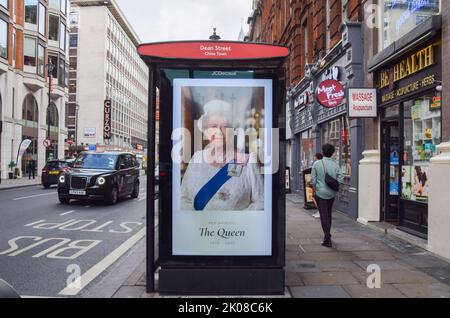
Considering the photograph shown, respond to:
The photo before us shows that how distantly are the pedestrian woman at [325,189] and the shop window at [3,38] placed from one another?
103 feet

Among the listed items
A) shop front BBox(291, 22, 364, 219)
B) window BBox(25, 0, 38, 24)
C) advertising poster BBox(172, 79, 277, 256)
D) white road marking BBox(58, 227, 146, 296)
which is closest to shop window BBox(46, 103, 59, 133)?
window BBox(25, 0, 38, 24)

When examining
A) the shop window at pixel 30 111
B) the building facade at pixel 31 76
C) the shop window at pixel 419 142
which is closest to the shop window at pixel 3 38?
→ the building facade at pixel 31 76

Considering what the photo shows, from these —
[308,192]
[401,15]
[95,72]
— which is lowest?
[308,192]

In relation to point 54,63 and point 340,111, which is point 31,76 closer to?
point 54,63

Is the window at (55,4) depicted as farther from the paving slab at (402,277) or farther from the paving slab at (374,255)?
the paving slab at (402,277)

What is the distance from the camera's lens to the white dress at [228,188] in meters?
4.84

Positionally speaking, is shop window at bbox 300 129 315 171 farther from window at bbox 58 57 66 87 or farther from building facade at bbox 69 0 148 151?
building facade at bbox 69 0 148 151

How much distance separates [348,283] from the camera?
5.14m

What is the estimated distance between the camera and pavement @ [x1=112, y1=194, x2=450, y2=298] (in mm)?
4797

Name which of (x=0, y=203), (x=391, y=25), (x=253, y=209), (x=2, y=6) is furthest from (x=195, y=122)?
(x=2, y=6)

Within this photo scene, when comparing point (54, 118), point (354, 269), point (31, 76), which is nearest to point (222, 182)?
point (354, 269)

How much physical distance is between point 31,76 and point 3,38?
202 inches

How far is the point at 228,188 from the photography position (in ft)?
15.9
